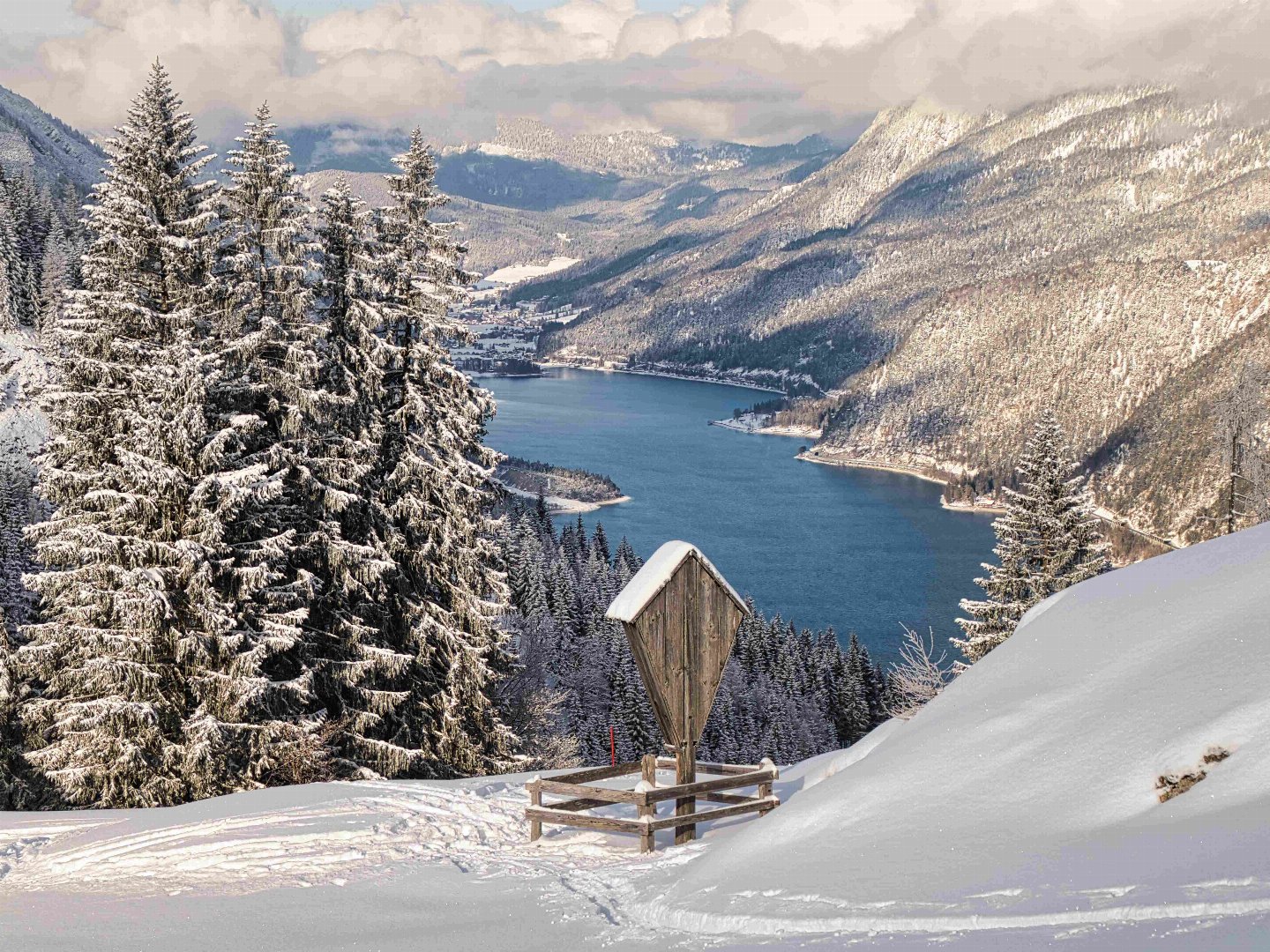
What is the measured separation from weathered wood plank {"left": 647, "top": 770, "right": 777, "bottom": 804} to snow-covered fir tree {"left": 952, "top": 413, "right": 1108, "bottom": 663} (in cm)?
2042

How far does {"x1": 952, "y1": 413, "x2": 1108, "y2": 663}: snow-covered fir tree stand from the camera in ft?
107

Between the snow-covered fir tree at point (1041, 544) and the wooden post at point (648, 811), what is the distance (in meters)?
22.0

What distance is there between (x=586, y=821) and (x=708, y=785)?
153 centimetres

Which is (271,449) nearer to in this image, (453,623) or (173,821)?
(453,623)

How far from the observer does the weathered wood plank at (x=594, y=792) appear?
12.3 meters

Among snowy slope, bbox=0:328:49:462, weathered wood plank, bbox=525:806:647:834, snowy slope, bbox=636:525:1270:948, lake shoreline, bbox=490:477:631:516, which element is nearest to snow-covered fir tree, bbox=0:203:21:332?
snowy slope, bbox=0:328:49:462

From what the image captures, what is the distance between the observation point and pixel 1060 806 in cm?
859

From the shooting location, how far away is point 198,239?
20.3 meters

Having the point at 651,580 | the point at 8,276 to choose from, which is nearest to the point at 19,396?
the point at 8,276

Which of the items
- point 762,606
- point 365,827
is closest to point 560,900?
point 365,827

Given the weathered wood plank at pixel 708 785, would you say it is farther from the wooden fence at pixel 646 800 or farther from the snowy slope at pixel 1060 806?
the snowy slope at pixel 1060 806

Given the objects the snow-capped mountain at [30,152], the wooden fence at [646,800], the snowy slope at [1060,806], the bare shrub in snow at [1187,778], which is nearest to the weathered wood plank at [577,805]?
→ the wooden fence at [646,800]

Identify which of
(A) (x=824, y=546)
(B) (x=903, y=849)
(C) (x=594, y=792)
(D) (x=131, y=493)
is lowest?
(A) (x=824, y=546)

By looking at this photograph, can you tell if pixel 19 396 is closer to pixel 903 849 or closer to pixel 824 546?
pixel 903 849
